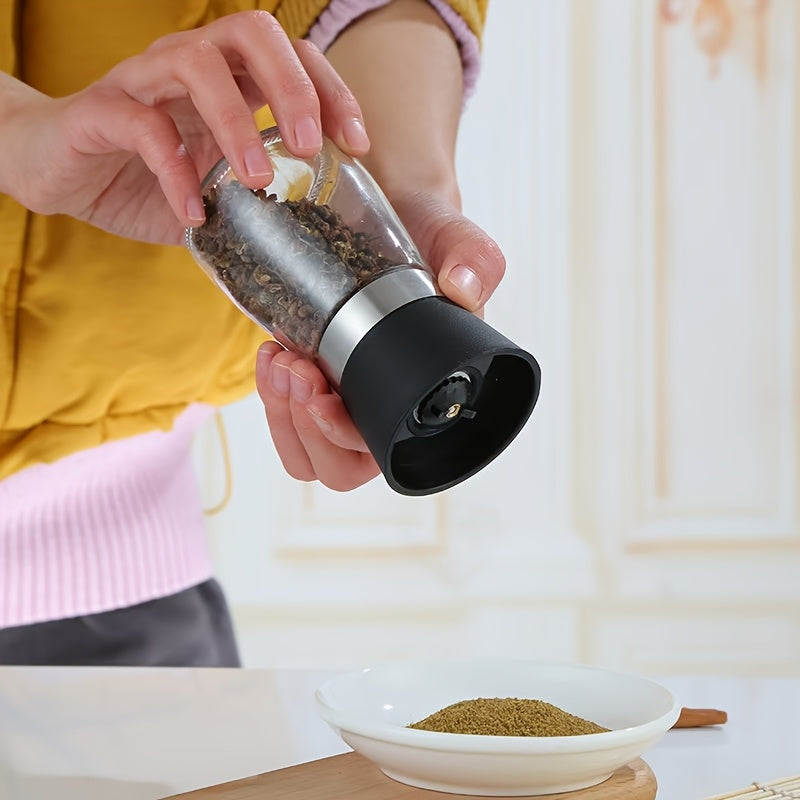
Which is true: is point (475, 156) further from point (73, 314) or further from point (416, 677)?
point (416, 677)

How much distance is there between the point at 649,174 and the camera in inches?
87.0

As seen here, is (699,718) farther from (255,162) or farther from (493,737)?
(255,162)

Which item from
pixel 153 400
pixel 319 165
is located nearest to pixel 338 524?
pixel 153 400

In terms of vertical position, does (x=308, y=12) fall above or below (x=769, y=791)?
above

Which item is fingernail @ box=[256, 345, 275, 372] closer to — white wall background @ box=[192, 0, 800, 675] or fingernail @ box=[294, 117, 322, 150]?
fingernail @ box=[294, 117, 322, 150]

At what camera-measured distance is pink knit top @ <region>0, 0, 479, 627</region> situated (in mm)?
966

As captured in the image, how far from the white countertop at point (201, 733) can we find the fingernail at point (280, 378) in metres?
0.22

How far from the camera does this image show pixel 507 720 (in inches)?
21.9

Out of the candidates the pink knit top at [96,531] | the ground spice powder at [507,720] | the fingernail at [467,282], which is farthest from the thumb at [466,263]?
the pink knit top at [96,531]

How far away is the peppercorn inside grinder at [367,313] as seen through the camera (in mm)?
526

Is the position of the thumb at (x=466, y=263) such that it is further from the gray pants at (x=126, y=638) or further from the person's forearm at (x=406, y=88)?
the gray pants at (x=126, y=638)

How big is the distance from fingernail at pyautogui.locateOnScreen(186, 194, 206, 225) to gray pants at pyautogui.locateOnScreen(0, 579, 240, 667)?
53 cm

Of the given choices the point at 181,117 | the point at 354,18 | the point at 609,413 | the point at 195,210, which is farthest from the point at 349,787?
the point at 609,413

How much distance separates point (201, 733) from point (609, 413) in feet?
5.34
